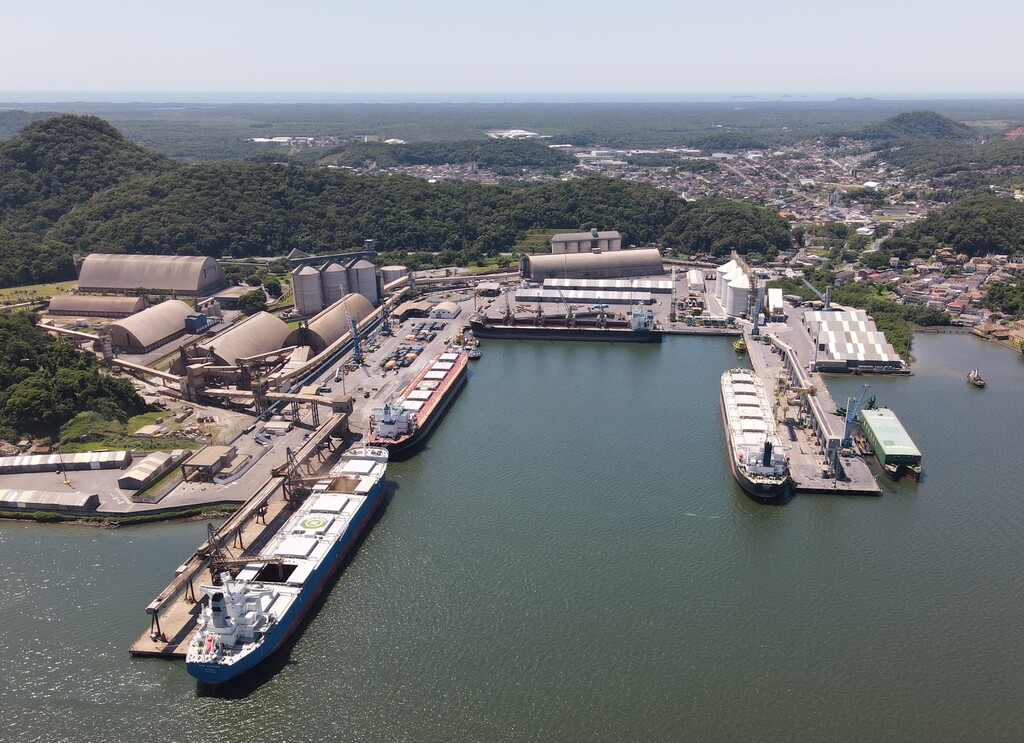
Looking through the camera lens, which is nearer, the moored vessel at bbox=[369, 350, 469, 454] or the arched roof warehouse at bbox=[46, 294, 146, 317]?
the moored vessel at bbox=[369, 350, 469, 454]

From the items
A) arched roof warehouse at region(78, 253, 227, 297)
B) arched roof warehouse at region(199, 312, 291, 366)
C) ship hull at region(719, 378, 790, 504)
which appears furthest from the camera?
arched roof warehouse at region(78, 253, 227, 297)

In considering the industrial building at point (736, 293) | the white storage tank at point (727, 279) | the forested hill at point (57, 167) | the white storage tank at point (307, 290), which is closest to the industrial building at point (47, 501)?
the white storage tank at point (307, 290)

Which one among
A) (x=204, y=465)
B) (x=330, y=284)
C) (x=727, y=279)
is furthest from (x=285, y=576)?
(x=727, y=279)

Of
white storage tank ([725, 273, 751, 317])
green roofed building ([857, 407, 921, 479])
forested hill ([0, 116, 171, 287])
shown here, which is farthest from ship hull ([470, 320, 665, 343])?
forested hill ([0, 116, 171, 287])

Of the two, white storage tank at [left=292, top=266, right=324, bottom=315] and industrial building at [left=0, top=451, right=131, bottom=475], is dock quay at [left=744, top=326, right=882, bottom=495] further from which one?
white storage tank at [left=292, top=266, right=324, bottom=315]

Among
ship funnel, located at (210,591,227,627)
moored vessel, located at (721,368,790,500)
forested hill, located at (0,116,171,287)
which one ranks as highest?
forested hill, located at (0,116,171,287)

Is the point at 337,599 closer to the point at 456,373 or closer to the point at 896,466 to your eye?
the point at 456,373

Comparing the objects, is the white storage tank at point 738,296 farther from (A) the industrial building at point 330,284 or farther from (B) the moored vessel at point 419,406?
(A) the industrial building at point 330,284

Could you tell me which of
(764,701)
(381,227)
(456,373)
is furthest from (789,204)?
(764,701)
